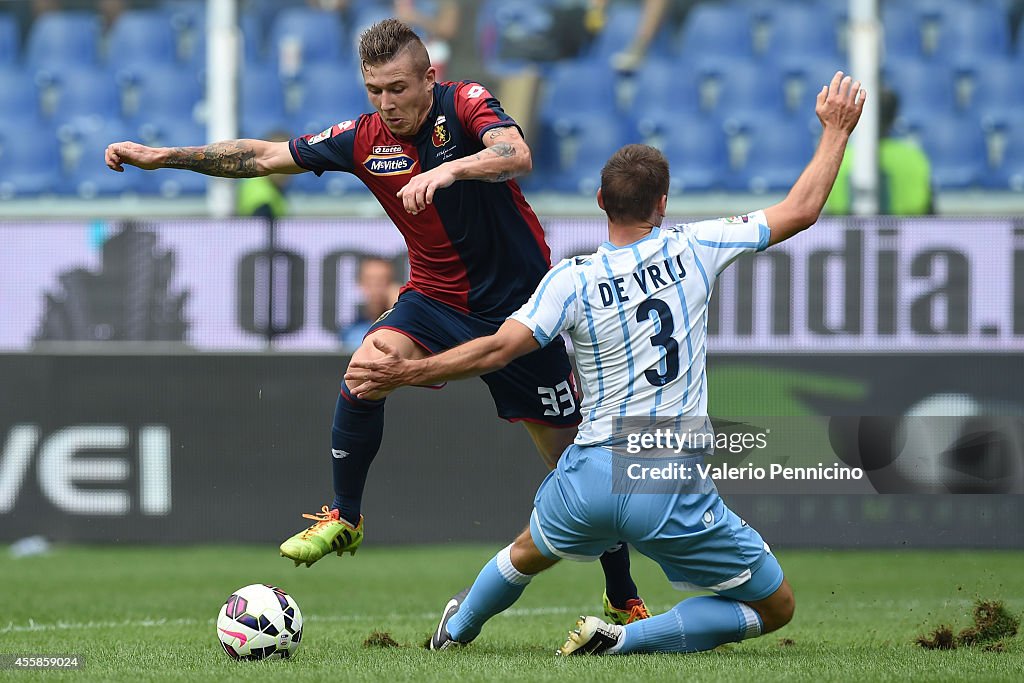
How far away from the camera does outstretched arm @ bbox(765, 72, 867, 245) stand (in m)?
4.79

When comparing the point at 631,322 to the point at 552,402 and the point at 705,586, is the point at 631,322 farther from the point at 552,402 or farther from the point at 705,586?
the point at 552,402

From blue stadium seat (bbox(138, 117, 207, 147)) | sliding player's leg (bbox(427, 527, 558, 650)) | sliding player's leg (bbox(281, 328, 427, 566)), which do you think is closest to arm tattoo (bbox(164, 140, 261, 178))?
sliding player's leg (bbox(281, 328, 427, 566))

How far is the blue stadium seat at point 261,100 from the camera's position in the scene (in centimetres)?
1382

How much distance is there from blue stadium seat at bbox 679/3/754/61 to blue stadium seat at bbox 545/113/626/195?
3.96 feet

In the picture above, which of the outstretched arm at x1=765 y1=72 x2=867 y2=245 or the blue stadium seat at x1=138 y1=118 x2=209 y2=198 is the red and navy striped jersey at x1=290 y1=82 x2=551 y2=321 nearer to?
the outstretched arm at x1=765 y1=72 x2=867 y2=245

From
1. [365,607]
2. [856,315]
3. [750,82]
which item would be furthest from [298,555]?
[750,82]

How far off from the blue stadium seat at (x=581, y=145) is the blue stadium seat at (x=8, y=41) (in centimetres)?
577

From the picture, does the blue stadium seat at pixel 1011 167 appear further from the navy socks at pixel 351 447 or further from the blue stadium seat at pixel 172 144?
the navy socks at pixel 351 447

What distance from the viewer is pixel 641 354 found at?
4.61 metres

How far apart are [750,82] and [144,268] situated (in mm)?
6386

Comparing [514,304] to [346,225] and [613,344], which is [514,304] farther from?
[346,225]

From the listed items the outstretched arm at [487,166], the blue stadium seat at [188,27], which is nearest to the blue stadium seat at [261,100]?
the blue stadium seat at [188,27]

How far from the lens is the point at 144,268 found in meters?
9.38

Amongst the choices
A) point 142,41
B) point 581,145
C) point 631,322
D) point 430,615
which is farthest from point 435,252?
point 142,41
